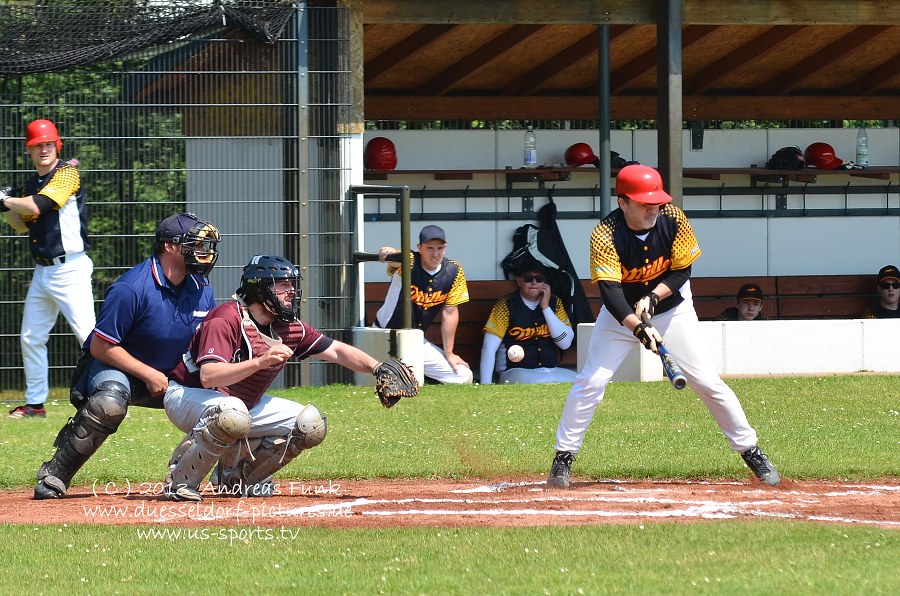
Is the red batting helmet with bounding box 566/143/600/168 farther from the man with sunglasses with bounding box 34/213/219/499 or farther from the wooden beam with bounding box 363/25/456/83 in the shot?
the man with sunglasses with bounding box 34/213/219/499

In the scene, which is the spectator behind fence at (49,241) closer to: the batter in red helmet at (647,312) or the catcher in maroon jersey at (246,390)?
the catcher in maroon jersey at (246,390)

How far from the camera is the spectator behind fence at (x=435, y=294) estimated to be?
1195cm

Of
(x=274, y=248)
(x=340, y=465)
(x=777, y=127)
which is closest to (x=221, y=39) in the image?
(x=274, y=248)

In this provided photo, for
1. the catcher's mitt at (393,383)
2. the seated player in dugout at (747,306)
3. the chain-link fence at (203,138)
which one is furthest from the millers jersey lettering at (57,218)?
the seated player in dugout at (747,306)

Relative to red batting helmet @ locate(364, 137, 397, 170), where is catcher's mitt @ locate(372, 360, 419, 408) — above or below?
below

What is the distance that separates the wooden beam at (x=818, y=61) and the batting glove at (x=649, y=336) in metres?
8.92

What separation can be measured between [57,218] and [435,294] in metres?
3.78

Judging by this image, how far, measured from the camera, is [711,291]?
14508 mm

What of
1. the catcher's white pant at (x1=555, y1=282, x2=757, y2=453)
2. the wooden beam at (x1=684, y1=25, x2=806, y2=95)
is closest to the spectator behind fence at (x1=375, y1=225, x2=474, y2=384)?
the wooden beam at (x1=684, y1=25, x2=806, y2=95)

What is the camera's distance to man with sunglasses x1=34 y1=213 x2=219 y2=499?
6598mm

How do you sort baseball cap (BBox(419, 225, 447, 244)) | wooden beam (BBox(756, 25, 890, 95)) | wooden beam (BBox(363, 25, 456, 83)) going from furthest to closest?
1. wooden beam (BBox(756, 25, 890, 95))
2. wooden beam (BBox(363, 25, 456, 83))
3. baseball cap (BBox(419, 225, 447, 244))

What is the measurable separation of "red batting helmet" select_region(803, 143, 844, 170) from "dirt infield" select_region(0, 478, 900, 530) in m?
8.38

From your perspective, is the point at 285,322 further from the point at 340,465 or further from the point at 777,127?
the point at 777,127

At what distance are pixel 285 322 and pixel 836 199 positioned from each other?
1027 cm
